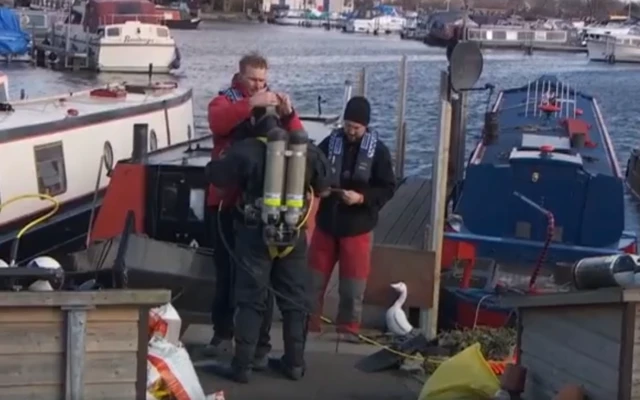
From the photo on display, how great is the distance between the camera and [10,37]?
5597 cm

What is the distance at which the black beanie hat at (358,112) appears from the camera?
336 inches

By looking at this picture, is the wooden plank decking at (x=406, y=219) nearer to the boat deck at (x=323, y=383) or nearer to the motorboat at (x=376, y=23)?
the boat deck at (x=323, y=383)

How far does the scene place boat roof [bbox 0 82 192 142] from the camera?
14391mm

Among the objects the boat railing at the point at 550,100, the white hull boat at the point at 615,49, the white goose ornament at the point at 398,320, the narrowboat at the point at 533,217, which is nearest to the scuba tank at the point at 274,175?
the white goose ornament at the point at 398,320

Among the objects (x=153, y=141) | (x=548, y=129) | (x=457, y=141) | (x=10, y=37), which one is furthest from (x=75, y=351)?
(x=10, y=37)

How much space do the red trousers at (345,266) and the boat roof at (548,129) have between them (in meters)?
6.02

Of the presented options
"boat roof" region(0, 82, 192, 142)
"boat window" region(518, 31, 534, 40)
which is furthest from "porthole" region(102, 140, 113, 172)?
"boat window" region(518, 31, 534, 40)

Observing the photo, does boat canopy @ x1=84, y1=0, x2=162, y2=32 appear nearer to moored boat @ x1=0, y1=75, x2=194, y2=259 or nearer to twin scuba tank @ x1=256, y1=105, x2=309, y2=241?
moored boat @ x1=0, y1=75, x2=194, y2=259

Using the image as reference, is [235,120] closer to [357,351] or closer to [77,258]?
[357,351]

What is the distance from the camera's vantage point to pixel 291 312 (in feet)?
25.3

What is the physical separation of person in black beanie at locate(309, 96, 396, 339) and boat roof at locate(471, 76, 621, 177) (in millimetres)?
6158

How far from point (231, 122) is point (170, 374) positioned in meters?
1.82

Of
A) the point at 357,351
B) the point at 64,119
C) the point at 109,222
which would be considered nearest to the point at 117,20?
the point at 64,119

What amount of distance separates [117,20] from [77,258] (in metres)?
46.7
